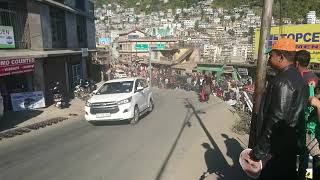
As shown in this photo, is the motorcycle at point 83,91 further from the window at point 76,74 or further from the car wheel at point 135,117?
the car wheel at point 135,117

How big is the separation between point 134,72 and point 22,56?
32920mm

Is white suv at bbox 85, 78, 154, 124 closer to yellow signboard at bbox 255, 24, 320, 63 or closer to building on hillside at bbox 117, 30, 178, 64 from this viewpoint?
yellow signboard at bbox 255, 24, 320, 63

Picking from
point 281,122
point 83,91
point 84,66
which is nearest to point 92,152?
point 281,122

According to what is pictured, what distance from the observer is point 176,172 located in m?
8.66

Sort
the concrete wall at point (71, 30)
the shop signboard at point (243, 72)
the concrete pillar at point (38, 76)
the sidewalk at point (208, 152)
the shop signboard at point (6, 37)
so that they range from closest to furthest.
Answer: the sidewalk at point (208, 152), the shop signboard at point (6, 37), the concrete pillar at point (38, 76), the concrete wall at point (71, 30), the shop signboard at point (243, 72)

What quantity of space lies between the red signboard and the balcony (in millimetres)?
2875

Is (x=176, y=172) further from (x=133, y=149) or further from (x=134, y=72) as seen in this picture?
(x=134, y=72)

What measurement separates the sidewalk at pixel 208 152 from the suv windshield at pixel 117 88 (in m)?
3.02

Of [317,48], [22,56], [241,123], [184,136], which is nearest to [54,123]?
[22,56]

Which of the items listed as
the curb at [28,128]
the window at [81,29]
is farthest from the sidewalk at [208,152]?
the window at [81,29]

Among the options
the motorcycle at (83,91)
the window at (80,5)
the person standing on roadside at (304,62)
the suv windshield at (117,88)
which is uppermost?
the window at (80,5)

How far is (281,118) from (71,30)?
29137 millimetres

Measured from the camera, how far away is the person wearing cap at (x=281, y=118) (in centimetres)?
405

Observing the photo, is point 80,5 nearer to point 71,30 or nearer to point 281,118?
point 71,30
